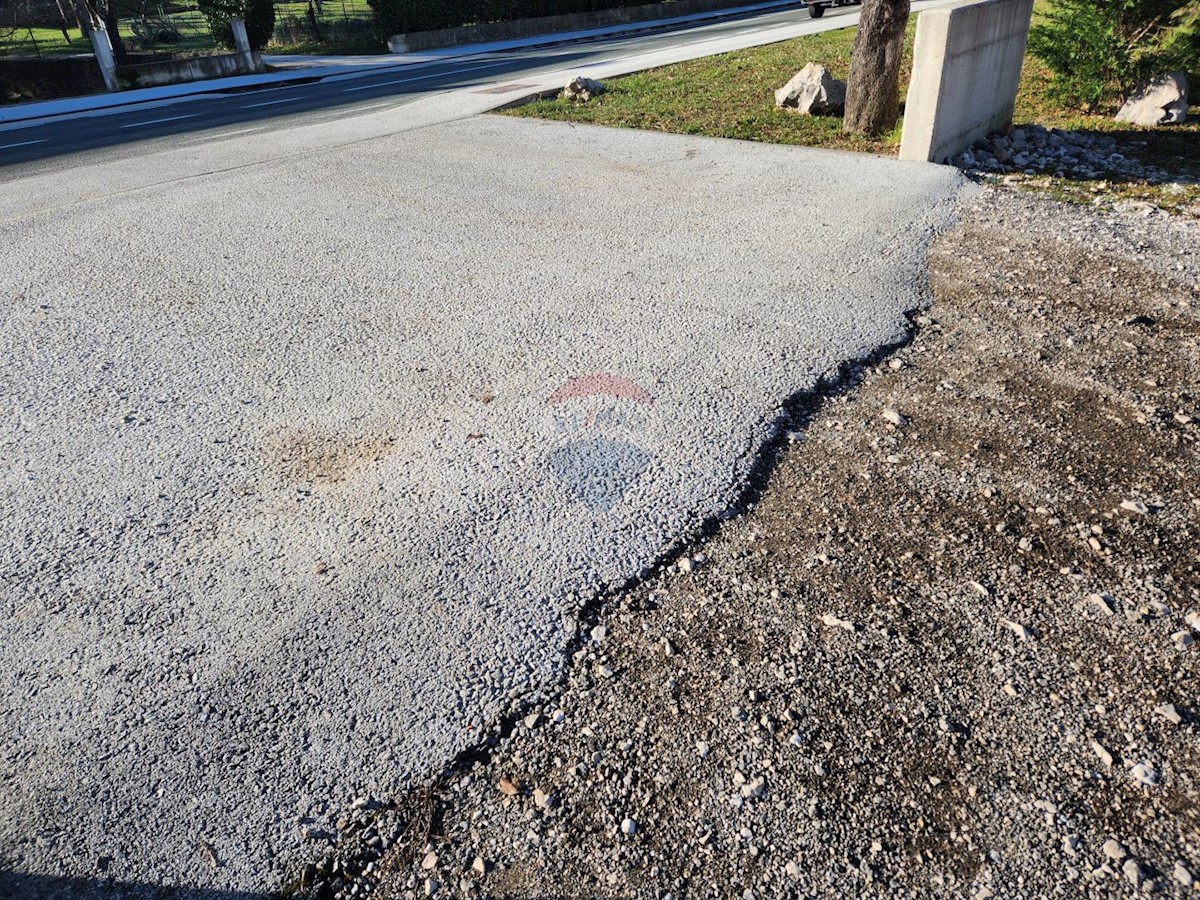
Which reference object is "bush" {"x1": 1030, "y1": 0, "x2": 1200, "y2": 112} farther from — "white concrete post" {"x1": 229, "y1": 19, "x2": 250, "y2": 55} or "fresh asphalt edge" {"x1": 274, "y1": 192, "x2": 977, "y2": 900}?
"white concrete post" {"x1": 229, "y1": 19, "x2": 250, "y2": 55}

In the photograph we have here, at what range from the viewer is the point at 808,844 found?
7.03 ft

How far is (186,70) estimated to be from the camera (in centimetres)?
2086

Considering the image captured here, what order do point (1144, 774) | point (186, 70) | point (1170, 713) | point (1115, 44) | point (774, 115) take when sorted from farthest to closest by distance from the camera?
point (186, 70)
point (774, 115)
point (1115, 44)
point (1170, 713)
point (1144, 774)

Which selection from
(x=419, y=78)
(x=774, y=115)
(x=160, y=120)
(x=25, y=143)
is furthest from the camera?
(x=419, y=78)

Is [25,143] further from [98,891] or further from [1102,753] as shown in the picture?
[1102,753]

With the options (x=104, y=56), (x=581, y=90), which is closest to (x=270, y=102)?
(x=581, y=90)

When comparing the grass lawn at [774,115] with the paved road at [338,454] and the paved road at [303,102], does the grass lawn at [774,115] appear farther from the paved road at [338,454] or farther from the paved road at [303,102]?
the paved road at [303,102]

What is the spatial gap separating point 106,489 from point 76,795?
64.3 inches

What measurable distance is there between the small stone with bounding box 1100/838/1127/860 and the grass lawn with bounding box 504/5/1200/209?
669cm

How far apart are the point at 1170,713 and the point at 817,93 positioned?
954 cm

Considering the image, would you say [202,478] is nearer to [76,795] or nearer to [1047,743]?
[76,795]

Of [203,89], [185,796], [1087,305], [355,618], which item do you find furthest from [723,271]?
[203,89]

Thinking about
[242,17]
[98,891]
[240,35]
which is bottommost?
[98,891]

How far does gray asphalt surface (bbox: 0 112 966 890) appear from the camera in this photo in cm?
238
